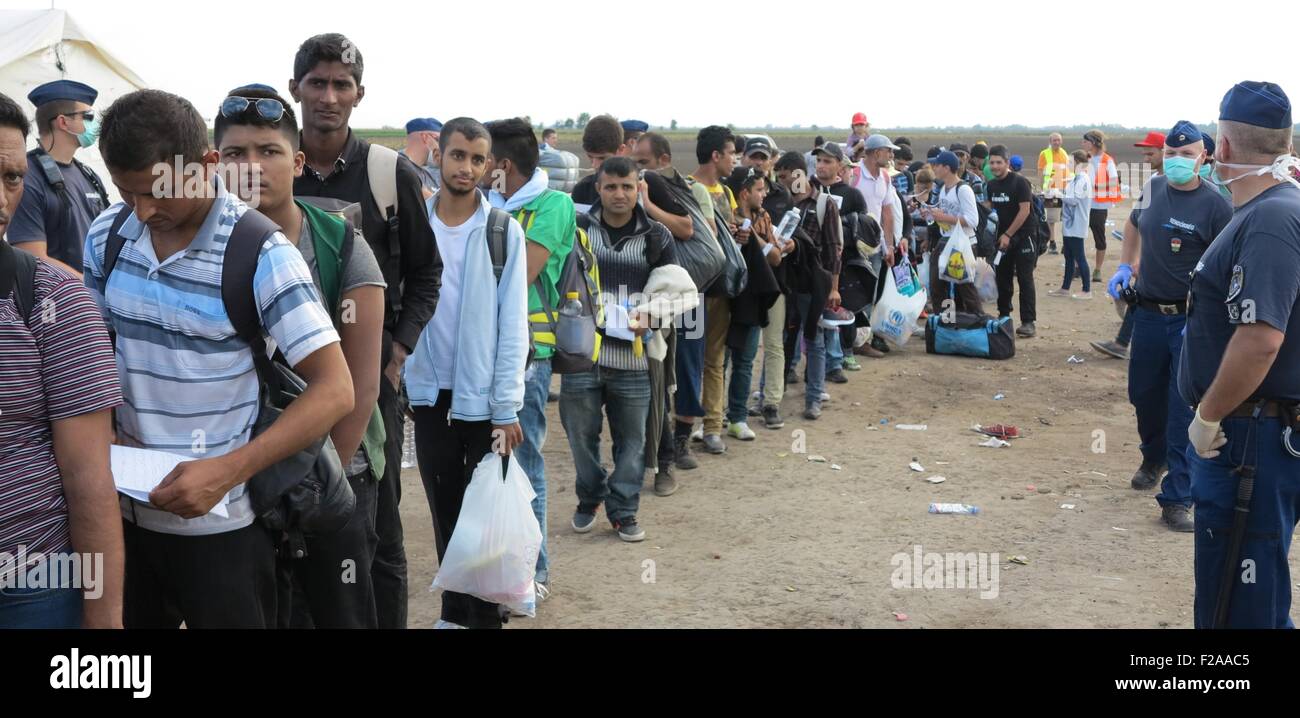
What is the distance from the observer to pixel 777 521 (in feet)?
22.1

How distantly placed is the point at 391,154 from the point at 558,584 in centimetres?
267

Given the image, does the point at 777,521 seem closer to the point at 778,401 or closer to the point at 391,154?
the point at 778,401

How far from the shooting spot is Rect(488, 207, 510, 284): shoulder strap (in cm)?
457

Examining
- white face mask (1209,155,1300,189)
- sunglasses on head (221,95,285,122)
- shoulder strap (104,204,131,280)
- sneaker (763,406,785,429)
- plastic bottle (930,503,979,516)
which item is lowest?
plastic bottle (930,503,979,516)

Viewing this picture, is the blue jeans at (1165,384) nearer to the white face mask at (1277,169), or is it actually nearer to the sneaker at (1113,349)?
the white face mask at (1277,169)

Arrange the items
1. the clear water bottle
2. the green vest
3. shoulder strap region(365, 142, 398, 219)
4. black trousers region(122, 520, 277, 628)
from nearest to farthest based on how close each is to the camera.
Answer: black trousers region(122, 520, 277, 628), the green vest, shoulder strap region(365, 142, 398, 219), the clear water bottle

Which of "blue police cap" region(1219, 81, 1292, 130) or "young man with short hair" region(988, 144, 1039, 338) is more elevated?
"blue police cap" region(1219, 81, 1292, 130)

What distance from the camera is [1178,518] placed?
6.56 m

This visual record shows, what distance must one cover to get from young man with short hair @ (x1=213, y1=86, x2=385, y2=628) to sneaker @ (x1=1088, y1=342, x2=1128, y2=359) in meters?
10.1

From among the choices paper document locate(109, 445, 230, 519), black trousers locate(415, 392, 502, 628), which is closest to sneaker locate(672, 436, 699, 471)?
black trousers locate(415, 392, 502, 628)

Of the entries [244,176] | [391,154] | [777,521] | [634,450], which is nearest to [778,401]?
[777,521]

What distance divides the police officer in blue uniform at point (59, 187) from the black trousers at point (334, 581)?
2.91 metres

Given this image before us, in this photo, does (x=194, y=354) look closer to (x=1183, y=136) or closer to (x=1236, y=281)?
(x=1236, y=281)

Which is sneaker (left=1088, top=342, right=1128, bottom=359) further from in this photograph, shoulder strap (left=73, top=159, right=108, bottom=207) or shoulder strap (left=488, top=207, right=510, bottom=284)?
shoulder strap (left=73, top=159, right=108, bottom=207)
